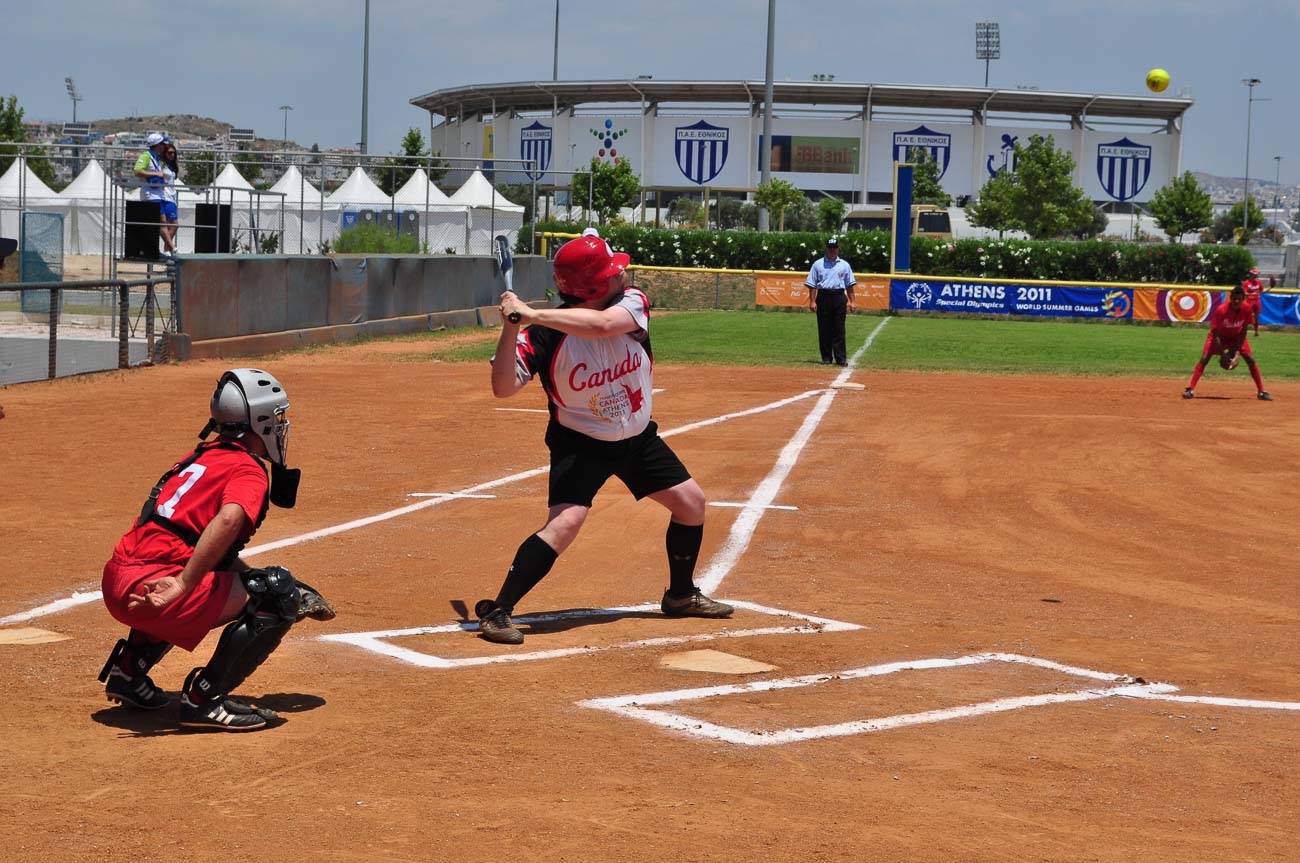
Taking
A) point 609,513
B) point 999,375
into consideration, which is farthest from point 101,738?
point 999,375

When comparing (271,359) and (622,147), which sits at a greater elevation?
(622,147)

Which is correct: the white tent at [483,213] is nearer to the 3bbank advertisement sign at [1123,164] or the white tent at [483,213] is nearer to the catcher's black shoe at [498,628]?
the catcher's black shoe at [498,628]

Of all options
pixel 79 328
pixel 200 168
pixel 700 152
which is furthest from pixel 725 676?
pixel 700 152

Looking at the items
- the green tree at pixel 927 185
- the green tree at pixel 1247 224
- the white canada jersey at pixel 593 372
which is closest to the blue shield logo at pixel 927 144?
the green tree at pixel 927 185

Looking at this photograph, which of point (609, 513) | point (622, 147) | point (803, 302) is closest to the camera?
point (609, 513)

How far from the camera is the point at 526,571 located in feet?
22.9

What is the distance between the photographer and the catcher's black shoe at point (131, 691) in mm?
5508

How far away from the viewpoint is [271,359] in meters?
23.8

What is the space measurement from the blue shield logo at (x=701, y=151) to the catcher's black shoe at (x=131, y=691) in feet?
314

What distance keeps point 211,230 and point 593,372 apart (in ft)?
70.4

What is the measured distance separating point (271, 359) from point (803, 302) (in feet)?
77.4

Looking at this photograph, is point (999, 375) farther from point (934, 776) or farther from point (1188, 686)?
point (934, 776)

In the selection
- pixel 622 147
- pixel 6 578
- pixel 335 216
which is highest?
pixel 622 147

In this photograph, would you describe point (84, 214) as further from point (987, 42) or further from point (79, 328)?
point (987, 42)
